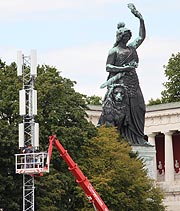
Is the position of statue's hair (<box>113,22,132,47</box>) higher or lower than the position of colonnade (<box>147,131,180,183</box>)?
higher

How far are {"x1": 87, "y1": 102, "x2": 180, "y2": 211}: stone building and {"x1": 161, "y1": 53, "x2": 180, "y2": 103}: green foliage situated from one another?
11.6m

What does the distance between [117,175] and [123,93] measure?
12178mm

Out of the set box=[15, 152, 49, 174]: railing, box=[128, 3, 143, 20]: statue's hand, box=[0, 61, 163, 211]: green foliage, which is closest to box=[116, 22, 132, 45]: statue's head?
box=[128, 3, 143, 20]: statue's hand

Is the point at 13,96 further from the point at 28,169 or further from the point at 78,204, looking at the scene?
the point at 28,169

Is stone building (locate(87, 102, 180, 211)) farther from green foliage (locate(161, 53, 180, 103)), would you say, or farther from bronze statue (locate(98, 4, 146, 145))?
bronze statue (locate(98, 4, 146, 145))

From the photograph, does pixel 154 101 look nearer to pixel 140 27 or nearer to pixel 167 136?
pixel 167 136

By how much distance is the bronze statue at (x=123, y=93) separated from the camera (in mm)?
82062

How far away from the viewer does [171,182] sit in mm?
109562

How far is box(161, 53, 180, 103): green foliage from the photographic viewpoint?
126 metres

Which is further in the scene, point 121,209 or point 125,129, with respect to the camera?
point 125,129

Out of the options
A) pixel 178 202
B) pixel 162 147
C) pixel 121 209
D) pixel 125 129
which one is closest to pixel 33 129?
pixel 121 209

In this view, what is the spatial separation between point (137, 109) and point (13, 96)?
59.8 feet

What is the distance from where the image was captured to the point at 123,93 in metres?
82.2

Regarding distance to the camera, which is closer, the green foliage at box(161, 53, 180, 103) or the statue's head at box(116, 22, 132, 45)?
the statue's head at box(116, 22, 132, 45)
